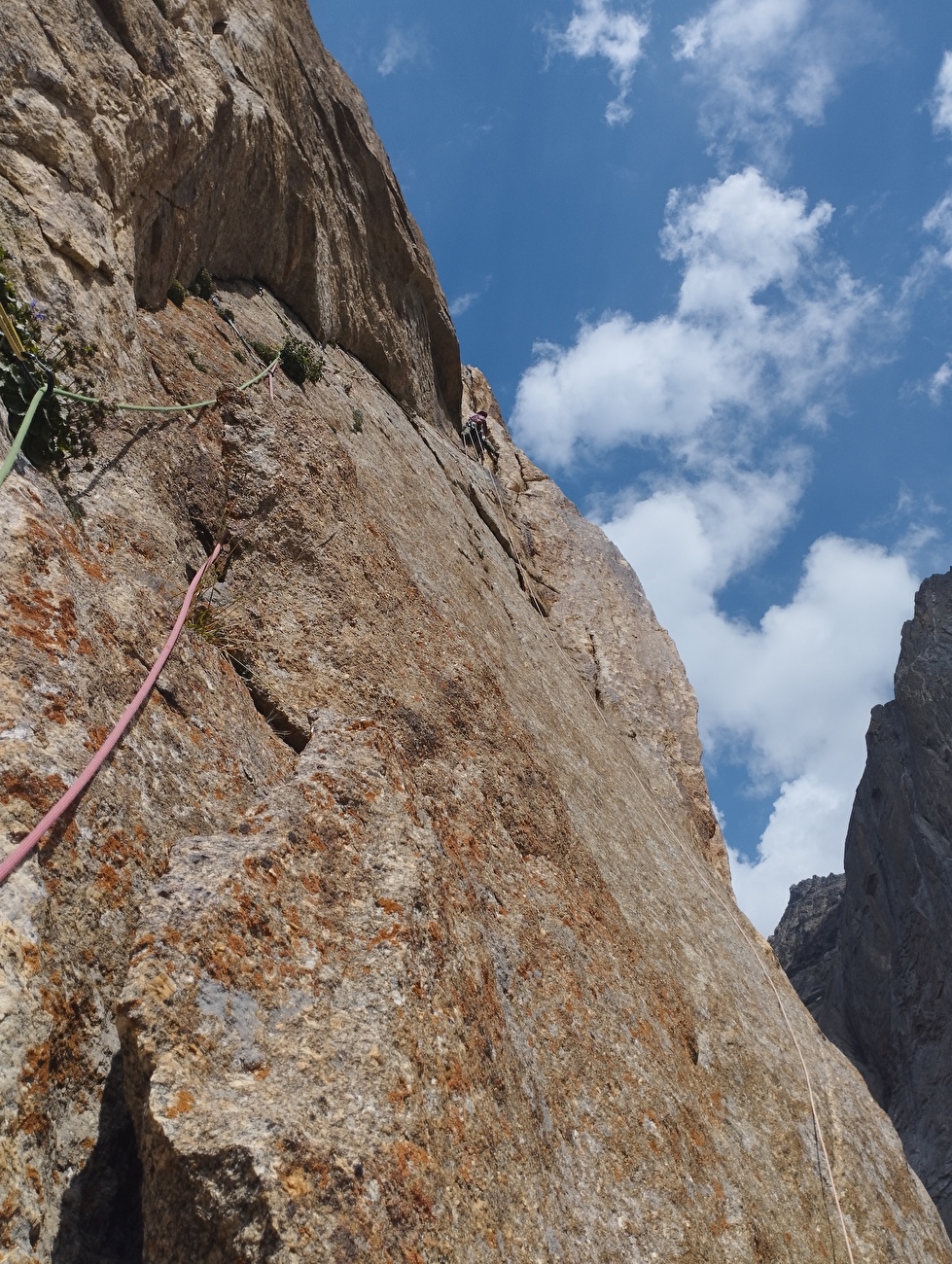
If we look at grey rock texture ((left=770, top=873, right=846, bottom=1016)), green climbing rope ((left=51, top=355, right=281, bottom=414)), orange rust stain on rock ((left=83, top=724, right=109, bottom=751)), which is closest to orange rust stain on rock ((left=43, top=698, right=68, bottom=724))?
orange rust stain on rock ((left=83, top=724, right=109, bottom=751))

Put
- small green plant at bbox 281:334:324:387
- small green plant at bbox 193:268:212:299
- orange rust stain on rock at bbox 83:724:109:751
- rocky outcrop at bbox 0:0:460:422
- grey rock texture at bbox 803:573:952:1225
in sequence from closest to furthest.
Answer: orange rust stain on rock at bbox 83:724:109:751
rocky outcrop at bbox 0:0:460:422
small green plant at bbox 193:268:212:299
small green plant at bbox 281:334:324:387
grey rock texture at bbox 803:573:952:1225

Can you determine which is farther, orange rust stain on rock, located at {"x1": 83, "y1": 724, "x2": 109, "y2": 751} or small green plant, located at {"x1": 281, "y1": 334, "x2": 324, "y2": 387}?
small green plant, located at {"x1": 281, "y1": 334, "x2": 324, "y2": 387}

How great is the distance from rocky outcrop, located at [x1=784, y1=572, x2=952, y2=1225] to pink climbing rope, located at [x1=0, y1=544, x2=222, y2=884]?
52604 mm

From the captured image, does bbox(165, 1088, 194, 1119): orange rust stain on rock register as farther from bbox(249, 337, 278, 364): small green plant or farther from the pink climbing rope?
bbox(249, 337, 278, 364): small green plant

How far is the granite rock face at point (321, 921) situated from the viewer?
3.52 meters

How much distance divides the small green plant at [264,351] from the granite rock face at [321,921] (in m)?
0.62

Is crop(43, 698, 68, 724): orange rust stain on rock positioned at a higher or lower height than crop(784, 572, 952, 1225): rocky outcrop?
lower

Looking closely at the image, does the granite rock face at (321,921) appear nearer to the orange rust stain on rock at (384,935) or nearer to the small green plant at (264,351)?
the orange rust stain on rock at (384,935)

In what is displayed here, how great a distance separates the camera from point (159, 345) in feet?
31.7

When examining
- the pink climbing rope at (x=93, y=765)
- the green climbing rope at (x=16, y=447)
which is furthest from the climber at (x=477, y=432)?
the pink climbing rope at (x=93, y=765)

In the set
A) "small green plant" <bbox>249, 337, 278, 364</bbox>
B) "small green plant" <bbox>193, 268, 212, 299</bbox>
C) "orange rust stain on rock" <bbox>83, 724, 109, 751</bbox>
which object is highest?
"small green plant" <bbox>193, 268, 212, 299</bbox>

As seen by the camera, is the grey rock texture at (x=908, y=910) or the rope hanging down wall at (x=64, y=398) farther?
the grey rock texture at (x=908, y=910)

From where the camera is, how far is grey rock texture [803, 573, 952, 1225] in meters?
49.8

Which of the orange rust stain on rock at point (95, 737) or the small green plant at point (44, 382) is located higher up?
the small green plant at point (44, 382)
